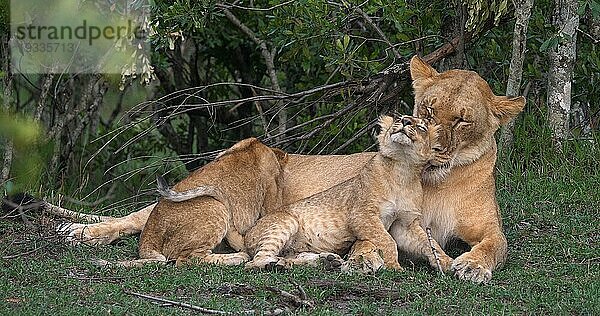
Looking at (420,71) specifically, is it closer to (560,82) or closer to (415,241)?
(415,241)

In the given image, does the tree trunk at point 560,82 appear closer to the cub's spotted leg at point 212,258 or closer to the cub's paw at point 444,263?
the cub's paw at point 444,263

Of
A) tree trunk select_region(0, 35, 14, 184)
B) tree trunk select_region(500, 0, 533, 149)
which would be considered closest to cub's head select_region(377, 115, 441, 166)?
tree trunk select_region(500, 0, 533, 149)

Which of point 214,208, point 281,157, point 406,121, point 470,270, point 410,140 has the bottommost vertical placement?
point 470,270

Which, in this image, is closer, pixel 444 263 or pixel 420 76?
pixel 444 263

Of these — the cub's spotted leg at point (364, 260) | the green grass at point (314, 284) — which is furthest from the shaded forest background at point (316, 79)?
the cub's spotted leg at point (364, 260)

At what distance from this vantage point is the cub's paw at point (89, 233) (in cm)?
635

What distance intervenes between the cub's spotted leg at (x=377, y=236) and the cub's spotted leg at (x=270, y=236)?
0.38m

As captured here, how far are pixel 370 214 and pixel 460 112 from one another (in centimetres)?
74

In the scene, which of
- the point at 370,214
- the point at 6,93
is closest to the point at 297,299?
the point at 370,214

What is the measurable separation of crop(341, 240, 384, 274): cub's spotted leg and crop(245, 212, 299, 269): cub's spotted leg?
392 mm

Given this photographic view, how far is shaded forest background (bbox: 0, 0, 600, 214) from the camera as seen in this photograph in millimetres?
8164

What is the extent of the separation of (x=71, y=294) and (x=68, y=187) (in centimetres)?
466

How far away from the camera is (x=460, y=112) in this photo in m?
5.81

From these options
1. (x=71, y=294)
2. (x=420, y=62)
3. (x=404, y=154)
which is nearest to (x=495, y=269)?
(x=404, y=154)
